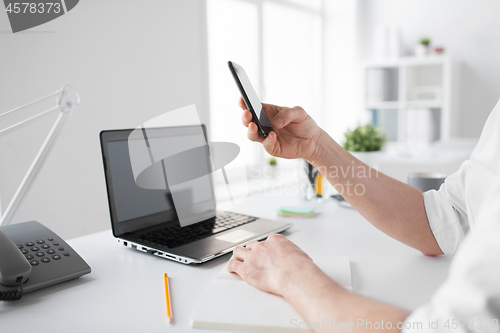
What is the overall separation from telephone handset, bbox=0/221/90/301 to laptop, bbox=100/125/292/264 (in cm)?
14

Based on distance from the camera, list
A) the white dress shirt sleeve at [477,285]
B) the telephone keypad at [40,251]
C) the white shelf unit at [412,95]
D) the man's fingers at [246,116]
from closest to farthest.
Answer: the white dress shirt sleeve at [477,285]
the telephone keypad at [40,251]
the man's fingers at [246,116]
the white shelf unit at [412,95]

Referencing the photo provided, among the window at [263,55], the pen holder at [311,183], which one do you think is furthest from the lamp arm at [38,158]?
the window at [263,55]

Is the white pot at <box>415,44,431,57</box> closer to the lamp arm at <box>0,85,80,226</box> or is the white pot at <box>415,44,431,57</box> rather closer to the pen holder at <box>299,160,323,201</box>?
the pen holder at <box>299,160,323,201</box>

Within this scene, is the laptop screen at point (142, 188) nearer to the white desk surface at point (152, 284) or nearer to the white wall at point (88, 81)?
the white desk surface at point (152, 284)

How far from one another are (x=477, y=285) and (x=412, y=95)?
355cm

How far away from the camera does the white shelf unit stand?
3.30 m

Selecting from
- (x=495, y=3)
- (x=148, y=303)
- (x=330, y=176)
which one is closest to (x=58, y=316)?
(x=148, y=303)

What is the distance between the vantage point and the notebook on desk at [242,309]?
0.52m

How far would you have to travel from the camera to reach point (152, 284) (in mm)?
679

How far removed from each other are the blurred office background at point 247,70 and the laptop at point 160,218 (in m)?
0.45

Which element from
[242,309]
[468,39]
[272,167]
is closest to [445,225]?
[242,309]

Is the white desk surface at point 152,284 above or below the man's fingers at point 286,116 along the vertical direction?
A: below

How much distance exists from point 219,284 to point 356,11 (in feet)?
12.2

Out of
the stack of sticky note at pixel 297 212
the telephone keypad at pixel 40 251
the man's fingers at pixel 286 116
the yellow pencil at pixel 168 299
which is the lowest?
the stack of sticky note at pixel 297 212
